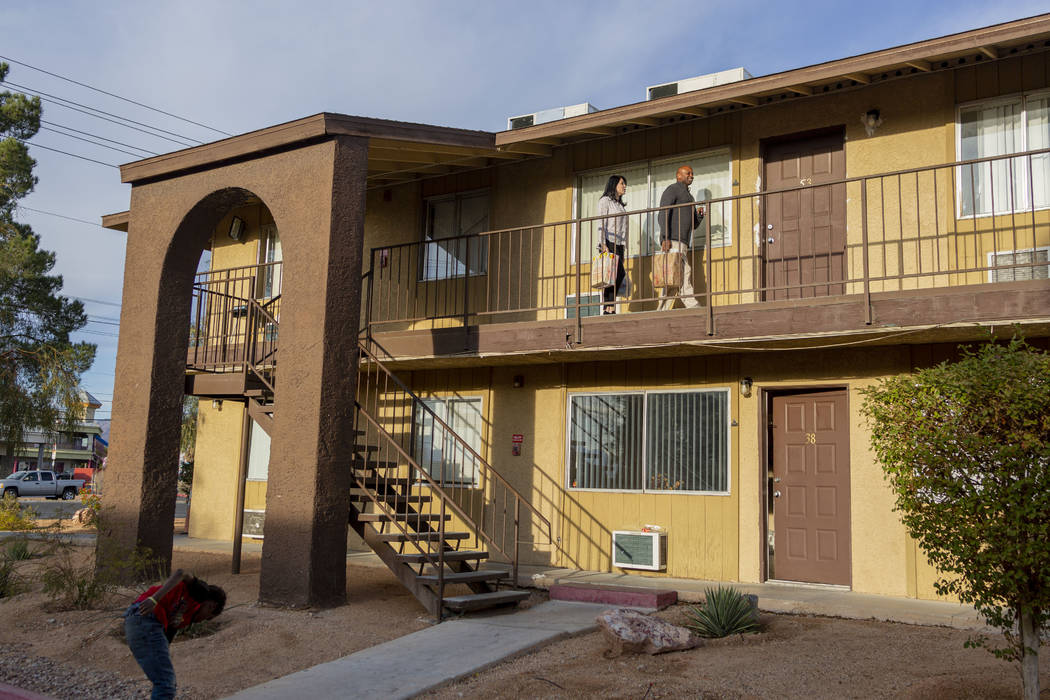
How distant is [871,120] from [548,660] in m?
7.22

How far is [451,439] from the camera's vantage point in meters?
12.6

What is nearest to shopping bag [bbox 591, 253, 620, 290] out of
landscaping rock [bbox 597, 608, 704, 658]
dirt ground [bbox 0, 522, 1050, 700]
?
dirt ground [bbox 0, 522, 1050, 700]

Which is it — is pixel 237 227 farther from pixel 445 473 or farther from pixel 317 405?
pixel 317 405

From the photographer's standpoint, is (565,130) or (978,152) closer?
(978,152)

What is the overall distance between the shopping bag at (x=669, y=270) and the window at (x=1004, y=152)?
10.4ft

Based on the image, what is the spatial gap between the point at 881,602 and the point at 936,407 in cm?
428

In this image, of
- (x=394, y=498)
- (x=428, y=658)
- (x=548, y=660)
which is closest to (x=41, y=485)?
(x=394, y=498)

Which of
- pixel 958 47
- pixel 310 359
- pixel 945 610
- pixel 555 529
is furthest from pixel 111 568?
pixel 958 47

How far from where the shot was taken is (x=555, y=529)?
11.5m

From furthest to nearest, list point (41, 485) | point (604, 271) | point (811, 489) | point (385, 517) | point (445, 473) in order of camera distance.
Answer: point (41, 485) → point (445, 473) → point (604, 271) → point (811, 489) → point (385, 517)

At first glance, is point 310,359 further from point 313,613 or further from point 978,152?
point 978,152

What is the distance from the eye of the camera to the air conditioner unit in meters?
10.5

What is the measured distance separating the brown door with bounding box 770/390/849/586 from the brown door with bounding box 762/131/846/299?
142 cm

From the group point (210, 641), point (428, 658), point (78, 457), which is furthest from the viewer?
point (78, 457)
